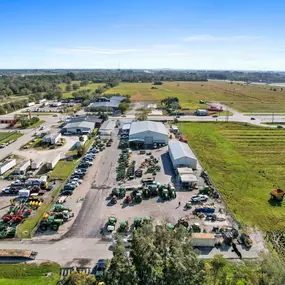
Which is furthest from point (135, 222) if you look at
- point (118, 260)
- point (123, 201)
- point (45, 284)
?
point (118, 260)

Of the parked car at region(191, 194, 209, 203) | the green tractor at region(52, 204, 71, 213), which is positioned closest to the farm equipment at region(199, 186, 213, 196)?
the parked car at region(191, 194, 209, 203)

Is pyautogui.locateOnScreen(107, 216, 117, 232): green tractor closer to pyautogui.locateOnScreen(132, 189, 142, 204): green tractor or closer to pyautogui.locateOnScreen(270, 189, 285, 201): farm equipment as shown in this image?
pyautogui.locateOnScreen(132, 189, 142, 204): green tractor

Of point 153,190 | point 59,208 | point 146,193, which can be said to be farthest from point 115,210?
point 59,208

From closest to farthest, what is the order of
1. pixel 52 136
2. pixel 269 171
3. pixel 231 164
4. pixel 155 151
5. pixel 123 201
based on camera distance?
pixel 123 201 → pixel 269 171 → pixel 231 164 → pixel 155 151 → pixel 52 136

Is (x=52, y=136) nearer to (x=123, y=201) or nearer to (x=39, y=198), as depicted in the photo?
(x=39, y=198)

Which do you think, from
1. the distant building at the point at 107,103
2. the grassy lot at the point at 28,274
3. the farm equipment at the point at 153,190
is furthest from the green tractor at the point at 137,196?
the distant building at the point at 107,103

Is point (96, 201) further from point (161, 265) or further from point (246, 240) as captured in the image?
point (161, 265)
